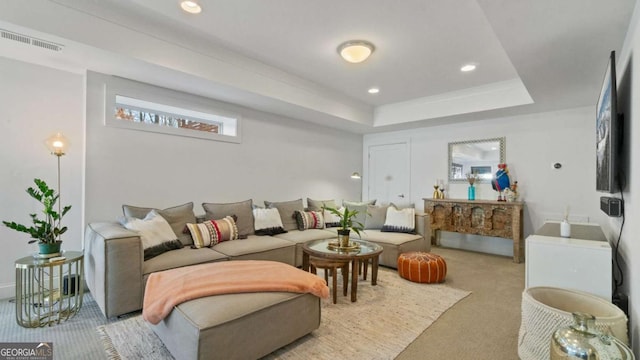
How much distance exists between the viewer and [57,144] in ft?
9.05

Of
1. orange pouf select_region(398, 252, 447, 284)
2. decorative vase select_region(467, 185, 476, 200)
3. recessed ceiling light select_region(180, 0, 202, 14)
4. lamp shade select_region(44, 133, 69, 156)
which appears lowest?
orange pouf select_region(398, 252, 447, 284)

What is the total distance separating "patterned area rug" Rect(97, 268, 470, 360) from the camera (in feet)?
6.50

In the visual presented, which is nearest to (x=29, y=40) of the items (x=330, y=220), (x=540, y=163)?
(x=330, y=220)

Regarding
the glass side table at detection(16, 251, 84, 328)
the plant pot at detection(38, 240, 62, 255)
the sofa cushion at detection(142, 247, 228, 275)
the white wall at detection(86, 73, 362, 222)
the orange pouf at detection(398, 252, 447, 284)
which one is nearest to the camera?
the glass side table at detection(16, 251, 84, 328)

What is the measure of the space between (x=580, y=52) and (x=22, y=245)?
5.60 meters

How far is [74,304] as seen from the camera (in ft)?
8.72

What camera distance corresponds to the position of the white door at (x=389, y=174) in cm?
601

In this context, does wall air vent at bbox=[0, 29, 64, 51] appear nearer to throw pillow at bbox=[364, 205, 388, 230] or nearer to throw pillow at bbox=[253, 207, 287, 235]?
throw pillow at bbox=[253, 207, 287, 235]

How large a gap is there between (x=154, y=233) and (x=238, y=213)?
115cm

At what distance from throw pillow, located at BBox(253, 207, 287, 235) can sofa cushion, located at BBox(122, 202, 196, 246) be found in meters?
0.83

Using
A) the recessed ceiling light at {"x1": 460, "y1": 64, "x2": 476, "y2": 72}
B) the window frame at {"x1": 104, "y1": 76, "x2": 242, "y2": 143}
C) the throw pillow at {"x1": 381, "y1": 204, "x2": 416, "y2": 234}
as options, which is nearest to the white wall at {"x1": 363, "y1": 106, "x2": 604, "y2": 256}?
the throw pillow at {"x1": 381, "y1": 204, "x2": 416, "y2": 234}

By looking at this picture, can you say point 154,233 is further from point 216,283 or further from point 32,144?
point 32,144

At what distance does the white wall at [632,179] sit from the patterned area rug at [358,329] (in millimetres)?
1265

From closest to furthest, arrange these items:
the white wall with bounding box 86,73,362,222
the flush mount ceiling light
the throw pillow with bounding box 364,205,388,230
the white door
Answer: the flush mount ceiling light < the white wall with bounding box 86,73,362,222 < the throw pillow with bounding box 364,205,388,230 < the white door
